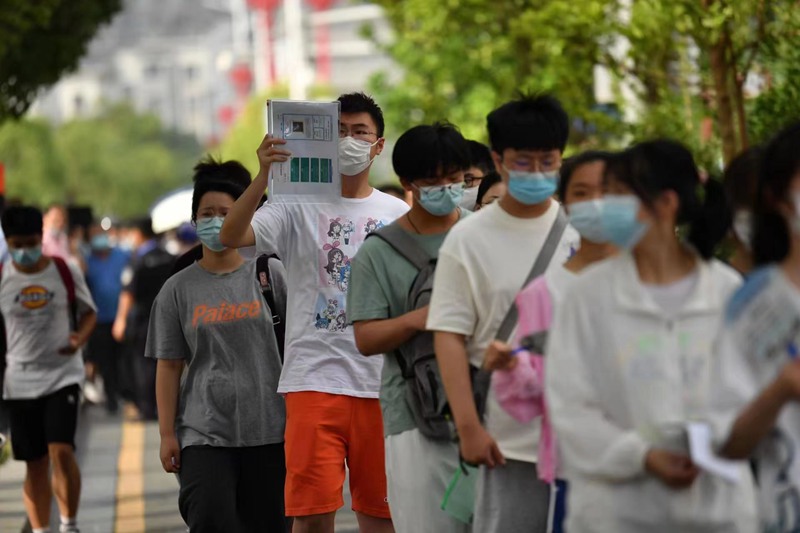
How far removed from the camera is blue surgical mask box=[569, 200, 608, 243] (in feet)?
15.6

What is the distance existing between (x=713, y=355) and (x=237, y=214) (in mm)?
2932

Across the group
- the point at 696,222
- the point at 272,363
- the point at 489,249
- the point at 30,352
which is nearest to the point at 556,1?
the point at 30,352

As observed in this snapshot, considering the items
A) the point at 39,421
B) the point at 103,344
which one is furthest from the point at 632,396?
the point at 103,344

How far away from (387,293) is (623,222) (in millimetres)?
1990

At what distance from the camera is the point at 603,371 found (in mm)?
4199

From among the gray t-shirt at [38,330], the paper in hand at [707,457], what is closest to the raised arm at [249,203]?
the paper in hand at [707,457]

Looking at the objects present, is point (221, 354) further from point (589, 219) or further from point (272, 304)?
point (589, 219)

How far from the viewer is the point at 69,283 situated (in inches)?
402

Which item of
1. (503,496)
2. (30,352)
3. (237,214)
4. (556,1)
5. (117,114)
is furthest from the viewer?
(117,114)

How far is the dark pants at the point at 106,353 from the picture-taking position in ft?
62.4

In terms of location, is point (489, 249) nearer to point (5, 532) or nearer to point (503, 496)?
point (503, 496)

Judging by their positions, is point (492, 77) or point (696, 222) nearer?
point (696, 222)

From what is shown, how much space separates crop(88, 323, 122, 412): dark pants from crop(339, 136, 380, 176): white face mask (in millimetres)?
12329

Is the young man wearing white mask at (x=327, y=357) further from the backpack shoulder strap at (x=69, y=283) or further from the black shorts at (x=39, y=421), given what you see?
the backpack shoulder strap at (x=69, y=283)
